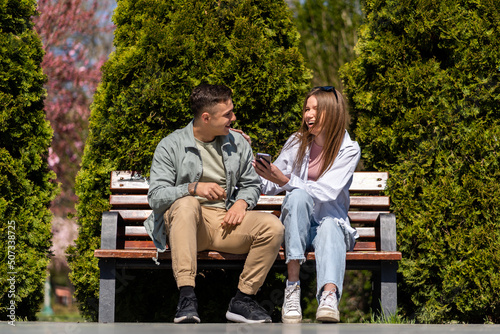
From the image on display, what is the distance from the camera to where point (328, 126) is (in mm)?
4230

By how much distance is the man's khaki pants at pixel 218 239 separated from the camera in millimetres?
3570

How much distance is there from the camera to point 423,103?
480cm

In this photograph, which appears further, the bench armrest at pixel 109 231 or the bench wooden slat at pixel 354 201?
the bench wooden slat at pixel 354 201

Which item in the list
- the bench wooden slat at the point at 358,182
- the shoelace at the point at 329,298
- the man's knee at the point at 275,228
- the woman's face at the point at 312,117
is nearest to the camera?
the shoelace at the point at 329,298

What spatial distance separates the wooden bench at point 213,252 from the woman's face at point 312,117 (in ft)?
2.06

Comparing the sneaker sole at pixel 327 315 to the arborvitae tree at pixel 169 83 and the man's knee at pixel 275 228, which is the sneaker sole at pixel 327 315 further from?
the arborvitae tree at pixel 169 83

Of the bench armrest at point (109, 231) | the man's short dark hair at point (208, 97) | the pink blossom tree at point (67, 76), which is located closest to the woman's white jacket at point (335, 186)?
the man's short dark hair at point (208, 97)

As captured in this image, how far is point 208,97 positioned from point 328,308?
1527 mm

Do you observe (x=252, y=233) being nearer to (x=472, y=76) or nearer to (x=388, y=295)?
(x=388, y=295)

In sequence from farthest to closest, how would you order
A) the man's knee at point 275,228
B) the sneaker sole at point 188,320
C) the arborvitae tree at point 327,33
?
the arborvitae tree at point 327,33
the man's knee at point 275,228
the sneaker sole at point 188,320

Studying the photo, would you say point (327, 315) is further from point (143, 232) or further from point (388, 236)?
point (143, 232)

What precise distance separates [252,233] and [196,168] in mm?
589

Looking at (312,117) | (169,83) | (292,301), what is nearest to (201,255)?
(292,301)

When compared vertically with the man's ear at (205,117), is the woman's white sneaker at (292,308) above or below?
below
